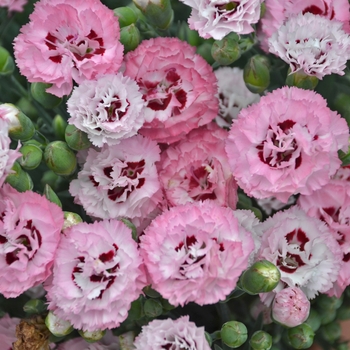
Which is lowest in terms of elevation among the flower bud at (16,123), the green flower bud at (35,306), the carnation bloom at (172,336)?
the green flower bud at (35,306)

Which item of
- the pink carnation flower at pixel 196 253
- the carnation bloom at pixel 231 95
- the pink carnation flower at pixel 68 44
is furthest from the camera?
the carnation bloom at pixel 231 95

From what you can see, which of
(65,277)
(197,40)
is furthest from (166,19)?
(65,277)

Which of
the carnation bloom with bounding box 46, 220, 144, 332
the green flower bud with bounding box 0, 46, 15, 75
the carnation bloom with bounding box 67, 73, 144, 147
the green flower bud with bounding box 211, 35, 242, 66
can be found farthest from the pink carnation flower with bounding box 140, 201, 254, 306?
the green flower bud with bounding box 0, 46, 15, 75

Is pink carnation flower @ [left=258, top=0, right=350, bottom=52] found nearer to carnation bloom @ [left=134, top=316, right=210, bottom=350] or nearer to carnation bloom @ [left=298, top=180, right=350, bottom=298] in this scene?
carnation bloom @ [left=298, top=180, right=350, bottom=298]

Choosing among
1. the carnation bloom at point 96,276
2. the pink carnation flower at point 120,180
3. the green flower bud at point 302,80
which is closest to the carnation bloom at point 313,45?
the green flower bud at point 302,80

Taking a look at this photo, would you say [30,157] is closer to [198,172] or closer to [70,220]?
[70,220]

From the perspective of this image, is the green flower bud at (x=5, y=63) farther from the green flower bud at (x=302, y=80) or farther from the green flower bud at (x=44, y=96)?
the green flower bud at (x=302, y=80)
